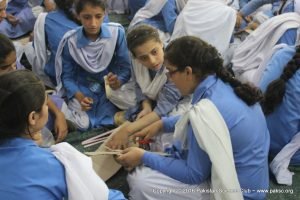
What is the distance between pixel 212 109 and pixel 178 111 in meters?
0.66

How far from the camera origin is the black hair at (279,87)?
1.83 meters

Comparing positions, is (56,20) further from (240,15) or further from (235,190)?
(235,190)

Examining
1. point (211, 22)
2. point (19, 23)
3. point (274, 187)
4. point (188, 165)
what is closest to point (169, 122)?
point (188, 165)

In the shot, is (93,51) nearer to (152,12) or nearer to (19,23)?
(152,12)

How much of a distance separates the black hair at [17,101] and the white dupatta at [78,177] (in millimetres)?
133

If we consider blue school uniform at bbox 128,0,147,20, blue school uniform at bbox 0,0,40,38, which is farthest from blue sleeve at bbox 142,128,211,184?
blue school uniform at bbox 0,0,40,38

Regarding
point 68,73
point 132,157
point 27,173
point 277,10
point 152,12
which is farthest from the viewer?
point 152,12

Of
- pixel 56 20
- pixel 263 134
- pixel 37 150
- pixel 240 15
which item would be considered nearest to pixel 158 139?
pixel 263 134

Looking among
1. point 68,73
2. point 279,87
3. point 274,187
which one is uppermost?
point 279,87

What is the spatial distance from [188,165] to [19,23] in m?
2.59

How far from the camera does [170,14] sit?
296cm

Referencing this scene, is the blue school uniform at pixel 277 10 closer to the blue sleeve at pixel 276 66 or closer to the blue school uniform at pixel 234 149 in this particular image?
the blue sleeve at pixel 276 66

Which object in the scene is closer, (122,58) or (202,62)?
(202,62)

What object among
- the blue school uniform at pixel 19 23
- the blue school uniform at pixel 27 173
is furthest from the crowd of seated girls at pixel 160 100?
the blue school uniform at pixel 19 23
